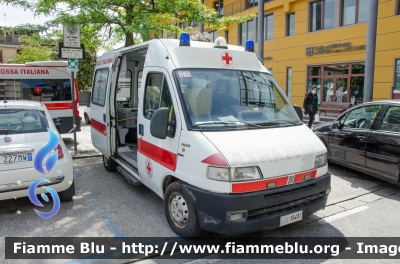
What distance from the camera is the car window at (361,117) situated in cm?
604

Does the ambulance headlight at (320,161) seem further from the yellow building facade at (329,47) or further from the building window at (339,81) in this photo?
the building window at (339,81)

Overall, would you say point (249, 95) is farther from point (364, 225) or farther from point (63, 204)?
point (63, 204)

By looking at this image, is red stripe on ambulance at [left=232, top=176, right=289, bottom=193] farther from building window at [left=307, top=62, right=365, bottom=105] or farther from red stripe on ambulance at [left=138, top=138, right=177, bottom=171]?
building window at [left=307, top=62, right=365, bottom=105]

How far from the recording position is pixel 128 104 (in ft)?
26.1

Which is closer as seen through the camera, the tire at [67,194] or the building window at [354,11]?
the tire at [67,194]

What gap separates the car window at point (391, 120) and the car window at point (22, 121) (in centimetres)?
568

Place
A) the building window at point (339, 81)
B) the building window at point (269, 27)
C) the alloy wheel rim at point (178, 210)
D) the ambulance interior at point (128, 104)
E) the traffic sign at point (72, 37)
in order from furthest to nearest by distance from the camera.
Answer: the building window at point (269, 27)
the building window at point (339, 81)
the traffic sign at point (72, 37)
the ambulance interior at point (128, 104)
the alloy wheel rim at point (178, 210)

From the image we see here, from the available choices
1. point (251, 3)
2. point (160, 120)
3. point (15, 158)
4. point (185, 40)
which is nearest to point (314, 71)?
point (251, 3)

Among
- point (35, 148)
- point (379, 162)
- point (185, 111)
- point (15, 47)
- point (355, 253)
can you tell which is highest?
point (15, 47)

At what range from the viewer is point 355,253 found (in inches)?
145

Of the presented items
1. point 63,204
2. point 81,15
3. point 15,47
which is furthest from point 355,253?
point 15,47

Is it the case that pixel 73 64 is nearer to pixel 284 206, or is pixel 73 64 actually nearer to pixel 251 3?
pixel 284 206

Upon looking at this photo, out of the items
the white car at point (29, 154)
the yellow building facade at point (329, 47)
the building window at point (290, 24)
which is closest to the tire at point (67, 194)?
the white car at point (29, 154)

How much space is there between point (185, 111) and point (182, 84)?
397mm
